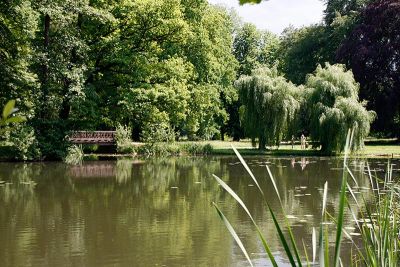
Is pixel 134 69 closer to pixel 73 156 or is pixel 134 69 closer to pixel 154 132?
pixel 154 132

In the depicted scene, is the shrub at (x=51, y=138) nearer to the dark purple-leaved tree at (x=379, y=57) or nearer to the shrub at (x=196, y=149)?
the shrub at (x=196, y=149)

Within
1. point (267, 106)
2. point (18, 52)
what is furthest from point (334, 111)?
point (18, 52)

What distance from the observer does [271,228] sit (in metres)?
9.60

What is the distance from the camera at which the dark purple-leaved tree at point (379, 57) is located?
111 ft

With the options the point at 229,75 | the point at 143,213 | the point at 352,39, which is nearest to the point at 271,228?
the point at 143,213

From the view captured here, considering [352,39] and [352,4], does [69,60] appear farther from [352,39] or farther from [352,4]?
[352,4]

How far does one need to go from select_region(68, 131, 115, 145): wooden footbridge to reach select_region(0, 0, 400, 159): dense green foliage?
15.0 inches

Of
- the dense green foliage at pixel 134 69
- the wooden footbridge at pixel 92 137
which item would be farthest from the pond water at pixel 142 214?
the wooden footbridge at pixel 92 137

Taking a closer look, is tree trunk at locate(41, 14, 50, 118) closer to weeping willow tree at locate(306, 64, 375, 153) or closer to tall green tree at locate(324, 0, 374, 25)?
weeping willow tree at locate(306, 64, 375, 153)

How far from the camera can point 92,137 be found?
85.4 ft

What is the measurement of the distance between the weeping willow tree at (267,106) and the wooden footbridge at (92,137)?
684 centimetres

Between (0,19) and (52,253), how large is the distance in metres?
17.1

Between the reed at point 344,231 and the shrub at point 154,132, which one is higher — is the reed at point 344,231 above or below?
below

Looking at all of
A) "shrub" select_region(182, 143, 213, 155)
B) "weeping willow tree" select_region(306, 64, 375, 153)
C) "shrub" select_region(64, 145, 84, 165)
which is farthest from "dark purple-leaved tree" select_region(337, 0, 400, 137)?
"shrub" select_region(64, 145, 84, 165)
